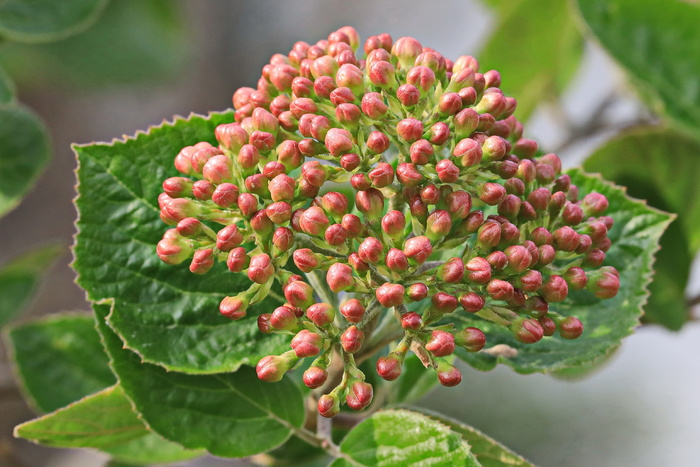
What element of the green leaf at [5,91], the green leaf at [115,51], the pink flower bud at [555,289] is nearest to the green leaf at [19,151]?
the green leaf at [5,91]

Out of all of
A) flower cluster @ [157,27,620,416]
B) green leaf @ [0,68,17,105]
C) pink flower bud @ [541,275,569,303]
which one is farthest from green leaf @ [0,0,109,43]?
pink flower bud @ [541,275,569,303]

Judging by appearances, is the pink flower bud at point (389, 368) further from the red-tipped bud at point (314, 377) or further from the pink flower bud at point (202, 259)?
the pink flower bud at point (202, 259)

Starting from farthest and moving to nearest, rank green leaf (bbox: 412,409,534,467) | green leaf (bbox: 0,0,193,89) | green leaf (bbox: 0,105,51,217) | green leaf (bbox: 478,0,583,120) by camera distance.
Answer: green leaf (bbox: 0,0,193,89) → green leaf (bbox: 478,0,583,120) → green leaf (bbox: 0,105,51,217) → green leaf (bbox: 412,409,534,467)

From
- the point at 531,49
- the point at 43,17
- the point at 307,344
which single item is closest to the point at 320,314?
the point at 307,344

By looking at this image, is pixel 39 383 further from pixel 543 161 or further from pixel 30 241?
pixel 30 241

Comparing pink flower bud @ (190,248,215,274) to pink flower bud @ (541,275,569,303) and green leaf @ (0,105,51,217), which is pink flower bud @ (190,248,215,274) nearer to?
pink flower bud @ (541,275,569,303)

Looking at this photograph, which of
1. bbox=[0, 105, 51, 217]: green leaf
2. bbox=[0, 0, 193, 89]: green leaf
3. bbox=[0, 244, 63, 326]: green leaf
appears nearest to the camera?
bbox=[0, 105, 51, 217]: green leaf

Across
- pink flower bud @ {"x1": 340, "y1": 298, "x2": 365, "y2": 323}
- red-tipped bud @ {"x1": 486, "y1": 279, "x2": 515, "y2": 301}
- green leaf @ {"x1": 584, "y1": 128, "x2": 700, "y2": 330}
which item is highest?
green leaf @ {"x1": 584, "y1": 128, "x2": 700, "y2": 330}

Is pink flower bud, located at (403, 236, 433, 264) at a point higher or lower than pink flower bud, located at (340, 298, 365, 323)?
higher
